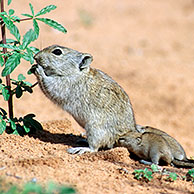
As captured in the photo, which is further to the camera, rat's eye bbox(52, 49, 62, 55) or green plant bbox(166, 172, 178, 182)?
rat's eye bbox(52, 49, 62, 55)

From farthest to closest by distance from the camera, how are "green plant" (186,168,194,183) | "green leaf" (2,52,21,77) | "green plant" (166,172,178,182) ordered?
"green leaf" (2,52,21,77) < "green plant" (186,168,194,183) < "green plant" (166,172,178,182)

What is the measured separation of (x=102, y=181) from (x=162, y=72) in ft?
19.4

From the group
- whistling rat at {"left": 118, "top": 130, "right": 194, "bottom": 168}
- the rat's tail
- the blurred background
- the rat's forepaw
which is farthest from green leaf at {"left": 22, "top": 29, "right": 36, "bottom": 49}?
the rat's tail

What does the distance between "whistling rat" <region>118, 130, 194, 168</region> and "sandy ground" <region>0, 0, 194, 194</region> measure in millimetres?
168

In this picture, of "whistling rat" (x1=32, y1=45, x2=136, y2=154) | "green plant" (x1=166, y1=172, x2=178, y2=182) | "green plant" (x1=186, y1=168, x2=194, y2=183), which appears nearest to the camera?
"green plant" (x1=166, y1=172, x2=178, y2=182)

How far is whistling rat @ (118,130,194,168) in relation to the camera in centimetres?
444

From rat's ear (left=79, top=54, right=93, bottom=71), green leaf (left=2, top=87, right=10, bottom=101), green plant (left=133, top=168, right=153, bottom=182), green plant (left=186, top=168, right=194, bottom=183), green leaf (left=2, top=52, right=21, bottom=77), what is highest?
rat's ear (left=79, top=54, right=93, bottom=71)

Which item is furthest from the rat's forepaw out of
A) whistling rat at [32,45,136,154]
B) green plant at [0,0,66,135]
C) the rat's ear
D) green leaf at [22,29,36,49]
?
green leaf at [22,29,36,49]

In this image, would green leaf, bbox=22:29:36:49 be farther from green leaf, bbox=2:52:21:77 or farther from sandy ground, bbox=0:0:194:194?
sandy ground, bbox=0:0:194:194

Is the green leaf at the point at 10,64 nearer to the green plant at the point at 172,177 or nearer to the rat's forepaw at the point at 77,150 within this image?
the rat's forepaw at the point at 77,150

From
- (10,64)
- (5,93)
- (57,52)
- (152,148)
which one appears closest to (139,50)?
(57,52)

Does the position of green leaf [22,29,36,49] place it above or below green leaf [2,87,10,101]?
above

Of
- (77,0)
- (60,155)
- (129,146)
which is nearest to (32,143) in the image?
(60,155)

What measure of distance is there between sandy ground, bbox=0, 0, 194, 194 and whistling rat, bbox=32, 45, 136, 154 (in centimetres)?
27
